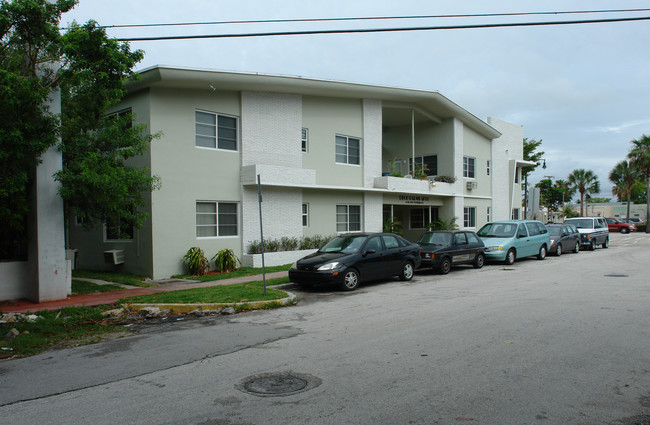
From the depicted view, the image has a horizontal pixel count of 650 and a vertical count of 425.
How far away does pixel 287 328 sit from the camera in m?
8.17

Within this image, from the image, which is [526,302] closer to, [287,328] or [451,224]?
[287,328]

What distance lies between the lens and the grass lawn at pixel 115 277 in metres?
13.8

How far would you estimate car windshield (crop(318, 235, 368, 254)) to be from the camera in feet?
43.2

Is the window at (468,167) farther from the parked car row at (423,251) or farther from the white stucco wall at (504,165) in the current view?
the parked car row at (423,251)

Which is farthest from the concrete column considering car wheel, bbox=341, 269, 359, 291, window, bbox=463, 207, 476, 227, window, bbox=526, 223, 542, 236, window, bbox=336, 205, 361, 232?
window, bbox=463, 207, 476, 227

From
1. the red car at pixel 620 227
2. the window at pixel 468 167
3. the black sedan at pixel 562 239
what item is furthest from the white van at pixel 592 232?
the red car at pixel 620 227

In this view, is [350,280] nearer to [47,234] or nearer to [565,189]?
[47,234]

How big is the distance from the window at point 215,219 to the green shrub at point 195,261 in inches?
29.3

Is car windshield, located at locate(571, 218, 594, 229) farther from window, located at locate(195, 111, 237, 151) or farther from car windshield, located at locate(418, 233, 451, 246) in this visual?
window, located at locate(195, 111, 237, 151)

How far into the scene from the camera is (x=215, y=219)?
1650cm

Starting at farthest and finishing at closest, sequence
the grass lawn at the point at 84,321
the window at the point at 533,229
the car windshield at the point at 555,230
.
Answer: the car windshield at the point at 555,230
the window at the point at 533,229
the grass lawn at the point at 84,321

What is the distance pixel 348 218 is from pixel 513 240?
689cm

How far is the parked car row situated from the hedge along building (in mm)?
4335

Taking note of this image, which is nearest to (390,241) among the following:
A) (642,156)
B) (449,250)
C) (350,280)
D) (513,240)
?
(350,280)
